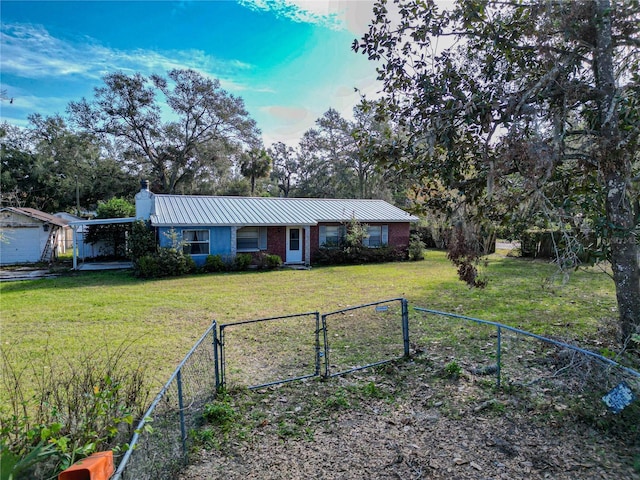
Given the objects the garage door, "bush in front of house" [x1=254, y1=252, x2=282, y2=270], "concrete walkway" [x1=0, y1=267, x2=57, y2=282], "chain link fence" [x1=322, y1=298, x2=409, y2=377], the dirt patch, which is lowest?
the dirt patch

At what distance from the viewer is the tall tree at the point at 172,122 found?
3073cm

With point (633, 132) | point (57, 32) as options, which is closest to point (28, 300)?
point (57, 32)

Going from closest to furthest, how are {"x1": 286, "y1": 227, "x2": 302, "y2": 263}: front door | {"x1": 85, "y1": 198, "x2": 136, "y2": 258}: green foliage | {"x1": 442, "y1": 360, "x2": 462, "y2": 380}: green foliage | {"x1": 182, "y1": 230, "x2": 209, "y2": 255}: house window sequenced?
{"x1": 442, "y1": 360, "x2": 462, "y2": 380}: green foliage < {"x1": 182, "y1": 230, "x2": 209, "y2": 255}: house window < {"x1": 286, "y1": 227, "x2": 302, "y2": 263}: front door < {"x1": 85, "y1": 198, "x2": 136, "y2": 258}: green foliage

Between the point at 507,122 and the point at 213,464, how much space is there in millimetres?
5111

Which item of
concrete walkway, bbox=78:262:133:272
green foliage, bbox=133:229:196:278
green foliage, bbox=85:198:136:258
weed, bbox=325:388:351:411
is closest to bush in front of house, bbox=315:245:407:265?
green foliage, bbox=133:229:196:278

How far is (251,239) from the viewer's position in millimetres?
18938

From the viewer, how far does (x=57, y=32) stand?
7.59 meters

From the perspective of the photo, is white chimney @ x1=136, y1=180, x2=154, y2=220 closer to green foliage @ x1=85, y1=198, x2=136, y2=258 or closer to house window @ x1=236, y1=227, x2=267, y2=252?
green foliage @ x1=85, y1=198, x2=136, y2=258

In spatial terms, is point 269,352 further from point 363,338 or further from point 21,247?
point 21,247

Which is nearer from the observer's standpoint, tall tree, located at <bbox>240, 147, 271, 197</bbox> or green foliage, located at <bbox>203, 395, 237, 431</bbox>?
green foliage, located at <bbox>203, 395, 237, 431</bbox>

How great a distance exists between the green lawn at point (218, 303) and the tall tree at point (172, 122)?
799 inches

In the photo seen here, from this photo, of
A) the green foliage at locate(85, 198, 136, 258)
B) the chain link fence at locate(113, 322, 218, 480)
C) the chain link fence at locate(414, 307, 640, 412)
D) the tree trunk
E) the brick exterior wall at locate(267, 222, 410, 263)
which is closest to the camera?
the chain link fence at locate(113, 322, 218, 480)

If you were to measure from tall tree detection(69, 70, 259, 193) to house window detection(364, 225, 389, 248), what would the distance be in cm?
1914

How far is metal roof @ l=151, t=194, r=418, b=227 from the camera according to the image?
1755cm
